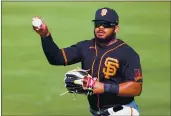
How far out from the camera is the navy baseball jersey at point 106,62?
5672 mm

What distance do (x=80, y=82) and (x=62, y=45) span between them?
4327 mm

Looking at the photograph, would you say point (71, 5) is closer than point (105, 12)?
No

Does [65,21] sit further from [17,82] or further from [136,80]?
[136,80]

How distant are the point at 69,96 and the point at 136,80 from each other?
3.34m

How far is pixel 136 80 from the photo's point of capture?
18.5 ft

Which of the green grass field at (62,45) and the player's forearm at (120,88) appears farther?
the green grass field at (62,45)

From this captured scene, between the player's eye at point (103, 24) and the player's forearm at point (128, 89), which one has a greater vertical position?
the player's eye at point (103, 24)

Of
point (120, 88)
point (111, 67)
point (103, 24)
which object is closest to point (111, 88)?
point (120, 88)

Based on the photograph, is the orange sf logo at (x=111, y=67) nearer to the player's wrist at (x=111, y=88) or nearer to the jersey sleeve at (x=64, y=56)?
the player's wrist at (x=111, y=88)

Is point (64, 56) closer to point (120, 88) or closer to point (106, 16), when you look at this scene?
point (106, 16)

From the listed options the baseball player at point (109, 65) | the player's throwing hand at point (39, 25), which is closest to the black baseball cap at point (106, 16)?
the baseball player at point (109, 65)

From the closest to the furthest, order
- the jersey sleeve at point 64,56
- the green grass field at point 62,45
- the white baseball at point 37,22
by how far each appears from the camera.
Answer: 1. the white baseball at point 37,22
2. the jersey sleeve at point 64,56
3. the green grass field at point 62,45

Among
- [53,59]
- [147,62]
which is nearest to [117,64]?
[53,59]

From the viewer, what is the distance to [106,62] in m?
5.71
